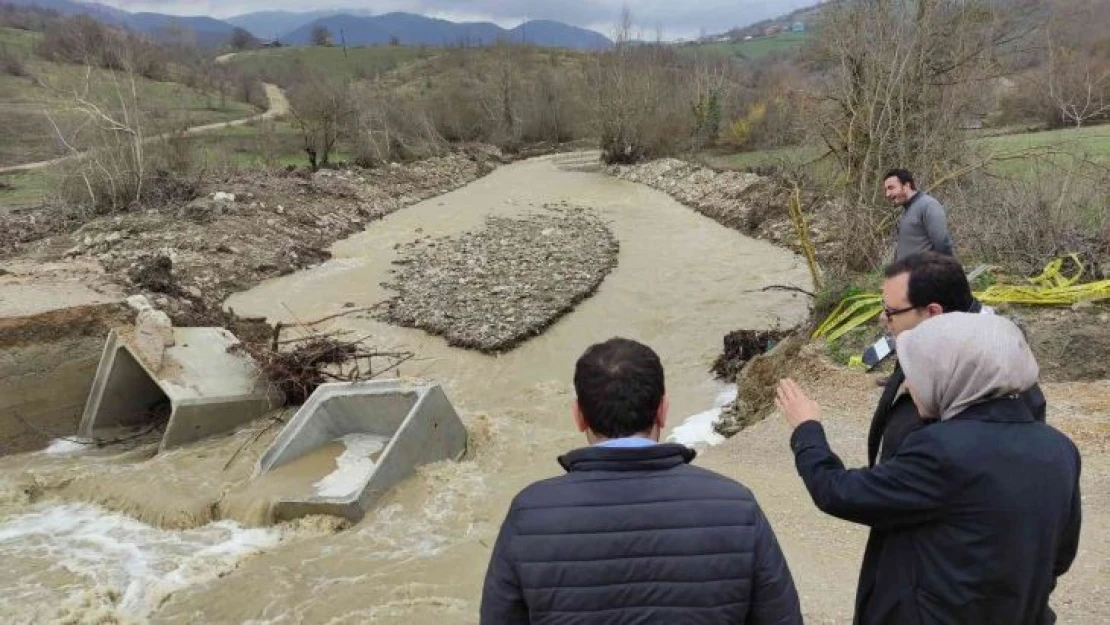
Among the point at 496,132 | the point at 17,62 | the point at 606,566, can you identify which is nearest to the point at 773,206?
the point at 606,566

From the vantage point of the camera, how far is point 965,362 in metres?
1.95

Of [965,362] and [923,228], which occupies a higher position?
[965,362]

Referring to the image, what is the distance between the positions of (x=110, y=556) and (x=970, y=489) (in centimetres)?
637

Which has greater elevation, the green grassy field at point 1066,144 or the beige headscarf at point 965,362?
the green grassy field at point 1066,144

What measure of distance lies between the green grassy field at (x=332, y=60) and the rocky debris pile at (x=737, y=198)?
155 feet

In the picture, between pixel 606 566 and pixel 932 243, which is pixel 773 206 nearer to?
pixel 932 243

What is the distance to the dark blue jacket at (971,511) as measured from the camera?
1.94 metres

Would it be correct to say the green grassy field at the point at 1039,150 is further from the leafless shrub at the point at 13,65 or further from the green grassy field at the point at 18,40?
the green grassy field at the point at 18,40

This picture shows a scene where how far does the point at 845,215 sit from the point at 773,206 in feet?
30.4

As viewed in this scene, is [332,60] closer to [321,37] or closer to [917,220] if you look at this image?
[321,37]

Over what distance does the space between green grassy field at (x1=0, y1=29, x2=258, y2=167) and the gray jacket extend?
16787 mm

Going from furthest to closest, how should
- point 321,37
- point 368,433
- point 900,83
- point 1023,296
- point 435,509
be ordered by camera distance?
point 321,37 < point 900,83 < point 368,433 < point 1023,296 < point 435,509

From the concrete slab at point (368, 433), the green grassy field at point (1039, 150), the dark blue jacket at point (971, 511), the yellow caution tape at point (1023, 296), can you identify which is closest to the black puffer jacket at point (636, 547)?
the dark blue jacket at point (971, 511)

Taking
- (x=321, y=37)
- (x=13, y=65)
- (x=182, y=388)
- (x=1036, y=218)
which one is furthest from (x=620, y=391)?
(x=321, y=37)
